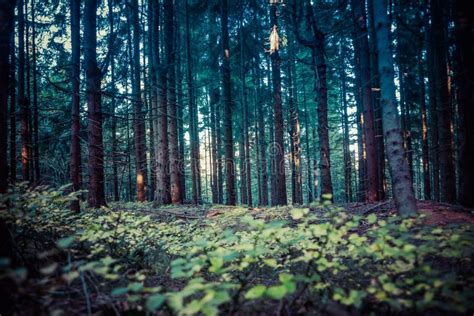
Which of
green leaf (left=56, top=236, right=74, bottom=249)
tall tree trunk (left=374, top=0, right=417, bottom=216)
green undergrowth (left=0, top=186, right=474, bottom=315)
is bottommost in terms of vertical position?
green undergrowth (left=0, top=186, right=474, bottom=315)

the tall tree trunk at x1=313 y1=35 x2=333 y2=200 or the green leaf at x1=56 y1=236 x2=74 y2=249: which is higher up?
the tall tree trunk at x1=313 y1=35 x2=333 y2=200

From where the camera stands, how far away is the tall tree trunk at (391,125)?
4.66 m

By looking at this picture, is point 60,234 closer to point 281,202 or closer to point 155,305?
point 155,305

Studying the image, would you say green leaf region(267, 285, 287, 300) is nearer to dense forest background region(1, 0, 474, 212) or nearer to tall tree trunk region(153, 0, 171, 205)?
dense forest background region(1, 0, 474, 212)

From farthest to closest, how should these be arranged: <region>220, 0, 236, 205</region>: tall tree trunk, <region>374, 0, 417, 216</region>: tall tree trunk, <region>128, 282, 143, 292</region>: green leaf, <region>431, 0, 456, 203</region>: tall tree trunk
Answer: <region>220, 0, 236, 205</region>: tall tree trunk
<region>431, 0, 456, 203</region>: tall tree trunk
<region>374, 0, 417, 216</region>: tall tree trunk
<region>128, 282, 143, 292</region>: green leaf

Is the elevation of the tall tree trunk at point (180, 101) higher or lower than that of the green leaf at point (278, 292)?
higher

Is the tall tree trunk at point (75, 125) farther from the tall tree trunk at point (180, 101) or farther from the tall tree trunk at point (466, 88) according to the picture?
the tall tree trunk at point (466, 88)

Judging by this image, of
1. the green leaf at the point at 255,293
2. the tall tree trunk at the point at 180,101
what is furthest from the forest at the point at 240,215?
the tall tree trunk at the point at 180,101

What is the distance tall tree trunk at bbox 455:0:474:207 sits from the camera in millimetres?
6352

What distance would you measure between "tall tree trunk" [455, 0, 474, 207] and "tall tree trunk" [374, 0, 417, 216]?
3125 mm

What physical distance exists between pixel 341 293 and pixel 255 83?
1948 cm

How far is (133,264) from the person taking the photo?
4.16 metres

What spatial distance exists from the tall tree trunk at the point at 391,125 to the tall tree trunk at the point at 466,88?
3125 mm

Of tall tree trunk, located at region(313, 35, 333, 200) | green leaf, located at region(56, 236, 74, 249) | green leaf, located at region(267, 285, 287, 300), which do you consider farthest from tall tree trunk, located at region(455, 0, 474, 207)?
green leaf, located at region(56, 236, 74, 249)
